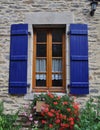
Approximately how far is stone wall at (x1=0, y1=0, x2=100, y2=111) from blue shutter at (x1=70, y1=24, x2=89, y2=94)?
0.14 meters

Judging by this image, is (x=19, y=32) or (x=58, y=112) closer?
(x=58, y=112)

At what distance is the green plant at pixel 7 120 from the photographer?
6477 millimetres

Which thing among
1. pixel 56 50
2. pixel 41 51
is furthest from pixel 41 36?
pixel 56 50

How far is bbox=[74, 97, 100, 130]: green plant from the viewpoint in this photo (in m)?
5.78

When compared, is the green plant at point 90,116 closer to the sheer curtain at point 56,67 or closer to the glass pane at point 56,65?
the sheer curtain at point 56,67

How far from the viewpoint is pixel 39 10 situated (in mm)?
7375

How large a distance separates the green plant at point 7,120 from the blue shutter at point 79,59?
1.44 meters

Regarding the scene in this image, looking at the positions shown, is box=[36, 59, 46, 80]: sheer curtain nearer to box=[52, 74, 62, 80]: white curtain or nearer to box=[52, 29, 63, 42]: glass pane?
box=[52, 74, 62, 80]: white curtain

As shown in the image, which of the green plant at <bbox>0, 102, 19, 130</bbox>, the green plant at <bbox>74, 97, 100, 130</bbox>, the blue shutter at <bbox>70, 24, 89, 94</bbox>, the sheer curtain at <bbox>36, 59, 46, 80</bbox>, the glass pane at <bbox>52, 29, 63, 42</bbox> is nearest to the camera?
the green plant at <bbox>74, 97, 100, 130</bbox>

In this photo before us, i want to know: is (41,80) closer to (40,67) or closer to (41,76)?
(41,76)

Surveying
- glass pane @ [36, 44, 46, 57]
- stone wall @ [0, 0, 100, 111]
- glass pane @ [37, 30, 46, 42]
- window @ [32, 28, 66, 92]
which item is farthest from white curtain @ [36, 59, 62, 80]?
stone wall @ [0, 0, 100, 111]

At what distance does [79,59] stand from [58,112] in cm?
134

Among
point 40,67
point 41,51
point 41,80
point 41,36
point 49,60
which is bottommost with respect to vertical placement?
point 41,80

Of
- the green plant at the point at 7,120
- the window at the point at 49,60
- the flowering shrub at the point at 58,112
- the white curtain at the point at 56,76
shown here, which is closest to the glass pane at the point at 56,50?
the window at the point at 49,60
